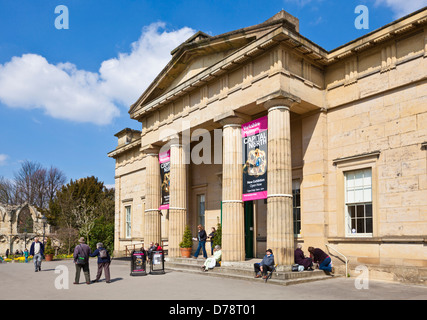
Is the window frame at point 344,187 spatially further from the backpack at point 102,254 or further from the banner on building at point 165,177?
the banner on building at point 165,177

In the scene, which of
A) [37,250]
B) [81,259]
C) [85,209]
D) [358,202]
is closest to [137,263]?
[81,259]

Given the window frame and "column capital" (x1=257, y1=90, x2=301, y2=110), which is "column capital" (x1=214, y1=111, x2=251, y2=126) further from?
the window frame

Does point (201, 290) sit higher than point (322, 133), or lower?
lower

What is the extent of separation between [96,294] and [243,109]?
8.89 metres

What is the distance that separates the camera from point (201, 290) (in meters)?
11.0

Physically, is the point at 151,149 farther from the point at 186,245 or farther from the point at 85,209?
the point at 85,209

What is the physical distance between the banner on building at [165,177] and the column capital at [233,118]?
5378 mm

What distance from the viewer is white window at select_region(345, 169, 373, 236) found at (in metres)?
14.2

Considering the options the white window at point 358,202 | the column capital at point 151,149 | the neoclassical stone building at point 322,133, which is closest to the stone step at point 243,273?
the neoclassical stone building at point 322,133

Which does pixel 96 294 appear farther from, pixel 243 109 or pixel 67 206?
pixel 67 206

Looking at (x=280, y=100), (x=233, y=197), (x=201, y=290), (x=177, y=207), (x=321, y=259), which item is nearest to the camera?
(x=201, y=290)

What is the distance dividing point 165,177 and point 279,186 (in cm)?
853

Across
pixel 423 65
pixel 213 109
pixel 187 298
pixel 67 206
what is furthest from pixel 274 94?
pixel 67 206

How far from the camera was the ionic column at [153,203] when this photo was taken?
21.5m
